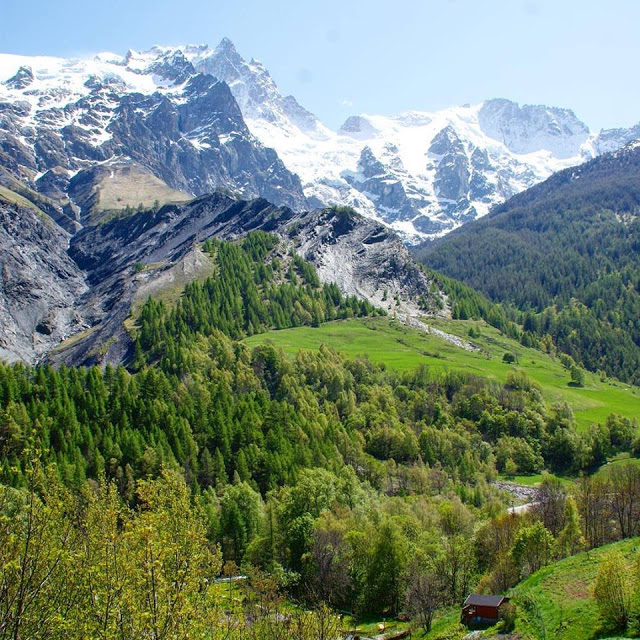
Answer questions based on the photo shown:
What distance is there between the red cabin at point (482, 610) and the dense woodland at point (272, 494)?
235 inches

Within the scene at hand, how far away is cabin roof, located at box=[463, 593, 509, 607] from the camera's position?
184ft

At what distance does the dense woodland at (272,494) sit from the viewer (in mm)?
22844

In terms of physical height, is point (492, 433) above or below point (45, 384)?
below

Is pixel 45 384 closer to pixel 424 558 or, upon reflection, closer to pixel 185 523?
pixel 424 558

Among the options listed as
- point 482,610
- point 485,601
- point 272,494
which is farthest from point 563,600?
point 272,494

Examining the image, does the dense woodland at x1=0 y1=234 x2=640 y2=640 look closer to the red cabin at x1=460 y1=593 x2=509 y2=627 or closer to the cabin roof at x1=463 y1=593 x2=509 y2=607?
the red cabin at x1=460 y1=593 x2=509 y2=627

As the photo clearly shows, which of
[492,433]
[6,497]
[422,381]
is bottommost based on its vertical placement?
[492,433]

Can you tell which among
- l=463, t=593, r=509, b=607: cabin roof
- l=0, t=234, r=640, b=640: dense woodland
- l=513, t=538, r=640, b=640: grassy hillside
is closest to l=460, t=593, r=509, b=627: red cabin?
l=463, t=593, r=509, b=607: cabin roof

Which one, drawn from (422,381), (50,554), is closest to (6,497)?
(50,554)

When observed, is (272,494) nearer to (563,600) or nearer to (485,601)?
(485,601)

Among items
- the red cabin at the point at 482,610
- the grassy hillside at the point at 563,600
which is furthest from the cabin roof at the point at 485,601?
the grassy hillside at the point at 563,600

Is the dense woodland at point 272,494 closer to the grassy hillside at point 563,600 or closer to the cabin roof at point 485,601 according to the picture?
the cabin roof at point 485,601

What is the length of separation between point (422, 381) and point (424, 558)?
120253 millimetres

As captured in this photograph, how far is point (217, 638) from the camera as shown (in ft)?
91.6
